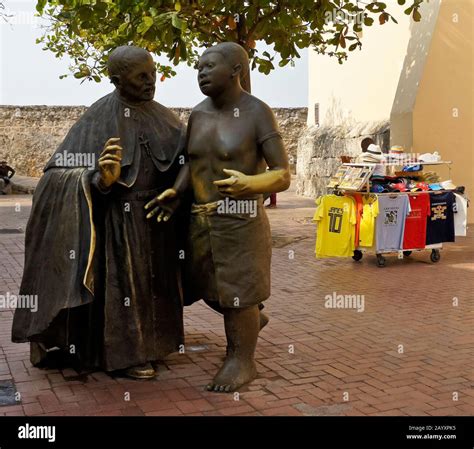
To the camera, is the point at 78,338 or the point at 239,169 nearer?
the point at 239,169

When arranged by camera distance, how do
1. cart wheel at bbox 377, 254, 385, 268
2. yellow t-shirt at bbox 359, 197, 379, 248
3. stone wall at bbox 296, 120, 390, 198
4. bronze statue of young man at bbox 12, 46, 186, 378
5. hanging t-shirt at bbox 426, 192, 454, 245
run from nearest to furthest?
bronze statue of young man at bbox 12, 46, 186, 378
yellow t-shirt at bbox 359, 197, 379, 248
cart wheel at bbox 377, 254, 385, 268
hanging t-shirt at bbox 426, 192, 454, 245
stone wall at bbox 296, 120, 390, 198

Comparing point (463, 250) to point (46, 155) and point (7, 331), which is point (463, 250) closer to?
point (7, 331)

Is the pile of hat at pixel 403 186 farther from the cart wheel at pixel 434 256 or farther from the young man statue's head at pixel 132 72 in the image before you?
the young man statue's head at pixel 132 72

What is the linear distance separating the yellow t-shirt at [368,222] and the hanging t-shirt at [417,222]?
1.72 feet

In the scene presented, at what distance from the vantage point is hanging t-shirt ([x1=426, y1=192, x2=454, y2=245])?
9273mm

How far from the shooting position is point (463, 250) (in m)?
10.2

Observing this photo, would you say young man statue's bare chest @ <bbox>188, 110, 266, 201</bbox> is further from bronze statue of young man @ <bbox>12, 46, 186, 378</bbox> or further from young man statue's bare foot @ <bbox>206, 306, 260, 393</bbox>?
young man statue's bare foot @ <bbox>206, 306, 260, 393</bbox>

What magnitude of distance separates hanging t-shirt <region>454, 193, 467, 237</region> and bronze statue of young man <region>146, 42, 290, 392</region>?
572 cm

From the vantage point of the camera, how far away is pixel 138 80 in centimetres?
449

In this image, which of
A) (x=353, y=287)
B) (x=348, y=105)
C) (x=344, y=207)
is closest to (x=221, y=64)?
(x=353, y=287)

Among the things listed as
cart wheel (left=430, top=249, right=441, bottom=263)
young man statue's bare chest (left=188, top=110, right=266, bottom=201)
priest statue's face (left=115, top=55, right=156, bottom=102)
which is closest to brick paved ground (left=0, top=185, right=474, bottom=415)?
cart wheel (left=430, top=249, right=441, bottom=263)

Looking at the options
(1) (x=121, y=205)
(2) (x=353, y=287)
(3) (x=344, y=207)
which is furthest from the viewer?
(3) (x=344, y=207)

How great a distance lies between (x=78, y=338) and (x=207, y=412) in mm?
1065

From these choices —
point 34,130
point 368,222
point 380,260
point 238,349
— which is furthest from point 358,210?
point 34,130
